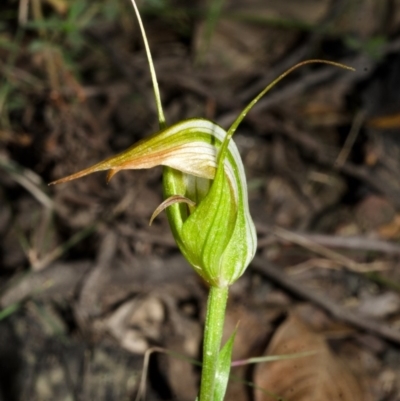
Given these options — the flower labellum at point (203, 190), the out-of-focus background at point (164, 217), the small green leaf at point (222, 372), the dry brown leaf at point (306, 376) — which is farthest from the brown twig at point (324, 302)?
the flower labellum at point (203, 190)

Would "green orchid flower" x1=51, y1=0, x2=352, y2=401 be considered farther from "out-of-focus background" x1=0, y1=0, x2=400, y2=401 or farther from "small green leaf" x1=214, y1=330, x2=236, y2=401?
"out-of-focus background" x1=0, y1=0, x2=400, y2=401

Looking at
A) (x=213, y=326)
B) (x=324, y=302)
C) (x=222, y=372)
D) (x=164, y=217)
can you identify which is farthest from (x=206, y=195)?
(x=164, y=217)

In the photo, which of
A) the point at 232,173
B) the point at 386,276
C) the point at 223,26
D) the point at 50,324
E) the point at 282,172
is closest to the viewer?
the point at 232,173

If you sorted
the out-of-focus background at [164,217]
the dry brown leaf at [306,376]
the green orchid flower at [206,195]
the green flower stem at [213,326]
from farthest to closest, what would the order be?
the out-of-focus background at [164,217] → the dry brown leaf at [306,376] → the green flower stem at [213,326] → the green orchid flower at [206,195]

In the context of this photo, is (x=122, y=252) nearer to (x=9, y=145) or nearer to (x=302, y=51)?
(x=9, y=145)

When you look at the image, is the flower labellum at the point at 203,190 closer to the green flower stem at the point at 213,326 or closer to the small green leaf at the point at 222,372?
the green flower stem at the point at 213,326

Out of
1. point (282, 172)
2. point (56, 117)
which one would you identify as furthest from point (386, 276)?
point (56, 117)

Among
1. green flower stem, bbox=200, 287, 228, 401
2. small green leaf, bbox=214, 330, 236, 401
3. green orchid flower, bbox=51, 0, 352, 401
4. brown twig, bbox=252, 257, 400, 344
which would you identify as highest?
green orchid flower, bbox=51, 0, 352, 401

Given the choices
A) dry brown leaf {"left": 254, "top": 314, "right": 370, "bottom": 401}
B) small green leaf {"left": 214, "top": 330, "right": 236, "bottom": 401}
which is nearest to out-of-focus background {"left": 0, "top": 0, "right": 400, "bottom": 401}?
dry brown leaf {"left": 254, "top": 314, "right": 370, "bottom": 401}

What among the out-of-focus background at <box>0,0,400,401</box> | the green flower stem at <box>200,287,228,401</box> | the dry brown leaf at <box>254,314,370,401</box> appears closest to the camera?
the green flower stem at <box>200,287,228,401</box>
